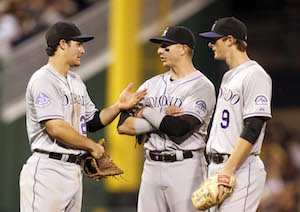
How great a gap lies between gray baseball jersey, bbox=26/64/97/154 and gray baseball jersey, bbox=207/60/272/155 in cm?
88

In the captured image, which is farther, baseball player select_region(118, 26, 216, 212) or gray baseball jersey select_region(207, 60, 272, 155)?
baseball player select_region(118, 26, 216, 212)

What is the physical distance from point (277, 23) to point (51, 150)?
8.62 m

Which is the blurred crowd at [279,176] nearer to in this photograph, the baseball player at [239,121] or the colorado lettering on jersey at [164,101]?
the colorado lettering on jersey at [164,101]

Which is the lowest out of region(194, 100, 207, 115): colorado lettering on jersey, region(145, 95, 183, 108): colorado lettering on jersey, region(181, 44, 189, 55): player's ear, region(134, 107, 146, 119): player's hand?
region(134, 107, 146, 119): player's hand

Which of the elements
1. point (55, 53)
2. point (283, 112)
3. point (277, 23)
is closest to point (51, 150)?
point (55, 53)

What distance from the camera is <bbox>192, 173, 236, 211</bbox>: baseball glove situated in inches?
175

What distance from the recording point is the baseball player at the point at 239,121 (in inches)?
177

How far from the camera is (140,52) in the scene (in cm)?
946

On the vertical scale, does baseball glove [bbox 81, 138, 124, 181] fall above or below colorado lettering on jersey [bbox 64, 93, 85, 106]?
below

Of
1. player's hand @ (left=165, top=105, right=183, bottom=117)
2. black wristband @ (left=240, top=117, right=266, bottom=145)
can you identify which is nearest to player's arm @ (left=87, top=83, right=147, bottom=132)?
player's hand @ (left=165, top=105, right=183, bottom=117)

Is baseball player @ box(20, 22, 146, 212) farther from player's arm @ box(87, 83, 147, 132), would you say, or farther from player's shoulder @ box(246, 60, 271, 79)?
player's shoulder @ box(246, 60, 271, 79)

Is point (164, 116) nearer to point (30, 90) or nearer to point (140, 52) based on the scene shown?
point (30, 90)

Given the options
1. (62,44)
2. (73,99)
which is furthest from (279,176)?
(62,44)

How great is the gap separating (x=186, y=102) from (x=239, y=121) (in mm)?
452
